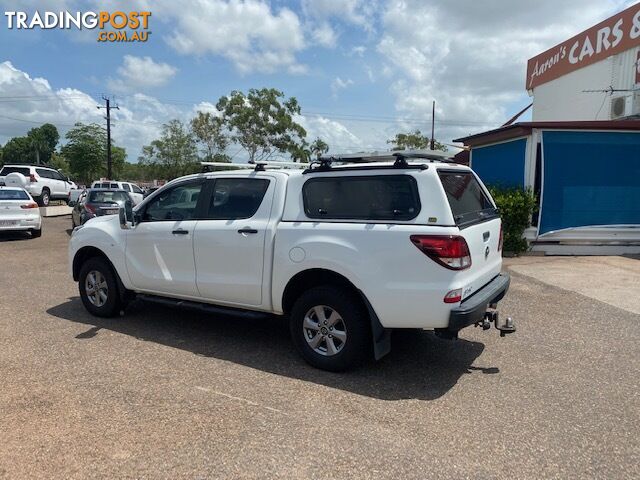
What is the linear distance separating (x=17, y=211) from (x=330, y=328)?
12.6m

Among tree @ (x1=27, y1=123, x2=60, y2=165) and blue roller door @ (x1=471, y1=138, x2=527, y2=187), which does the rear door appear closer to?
blue roller door @ (x1=471, y1=138, x2=527, y2=187)

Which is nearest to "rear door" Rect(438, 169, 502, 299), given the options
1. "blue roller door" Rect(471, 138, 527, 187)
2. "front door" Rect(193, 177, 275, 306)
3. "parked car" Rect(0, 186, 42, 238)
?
"front door" Rect(193, 177, 275, 306)

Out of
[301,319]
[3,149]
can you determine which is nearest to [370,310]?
[301,319]

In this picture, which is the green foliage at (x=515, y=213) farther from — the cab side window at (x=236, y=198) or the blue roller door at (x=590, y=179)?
the cab side window at (x=236, y=198)

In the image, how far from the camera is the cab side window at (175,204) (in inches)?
203

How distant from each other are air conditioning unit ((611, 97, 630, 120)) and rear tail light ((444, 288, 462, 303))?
50.7 ft

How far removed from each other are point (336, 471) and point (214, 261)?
8.27 feet

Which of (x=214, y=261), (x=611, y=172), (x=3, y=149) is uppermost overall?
(x=3, y=149)

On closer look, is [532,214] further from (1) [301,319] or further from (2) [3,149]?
(2) [3,149]

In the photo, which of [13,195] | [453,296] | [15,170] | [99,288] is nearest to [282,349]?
[453,296]

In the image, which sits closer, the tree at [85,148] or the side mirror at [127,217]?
the side mirror at [127,217]

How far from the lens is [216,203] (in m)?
4.98

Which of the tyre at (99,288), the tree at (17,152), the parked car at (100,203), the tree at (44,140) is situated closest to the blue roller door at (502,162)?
the tyre at (99,288)

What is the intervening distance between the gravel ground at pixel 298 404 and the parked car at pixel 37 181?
19.9m
